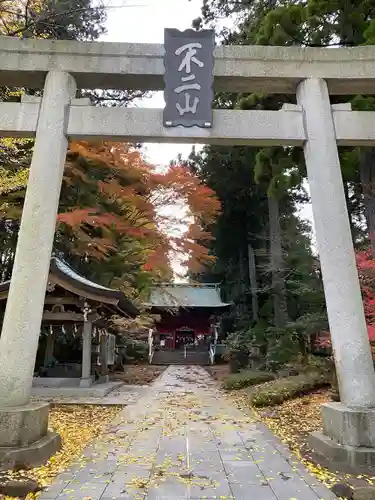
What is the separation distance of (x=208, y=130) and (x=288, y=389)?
705 cm

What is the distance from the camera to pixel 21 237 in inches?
209

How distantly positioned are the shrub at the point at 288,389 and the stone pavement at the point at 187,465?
1.58m

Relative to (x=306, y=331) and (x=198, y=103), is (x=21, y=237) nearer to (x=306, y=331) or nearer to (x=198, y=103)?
(x=198, y=103)

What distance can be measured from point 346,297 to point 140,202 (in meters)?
11.0

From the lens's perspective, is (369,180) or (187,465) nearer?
(187,465)

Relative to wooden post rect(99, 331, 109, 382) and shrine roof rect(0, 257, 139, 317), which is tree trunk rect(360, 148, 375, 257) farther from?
wooden post rect(99, 331, 109, 382)

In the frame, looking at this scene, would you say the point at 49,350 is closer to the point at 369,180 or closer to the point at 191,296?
the point at 369,180

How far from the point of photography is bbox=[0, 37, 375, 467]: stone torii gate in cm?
503

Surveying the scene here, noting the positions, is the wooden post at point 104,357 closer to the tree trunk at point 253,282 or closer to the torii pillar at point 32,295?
the torii pillar at point 32,295

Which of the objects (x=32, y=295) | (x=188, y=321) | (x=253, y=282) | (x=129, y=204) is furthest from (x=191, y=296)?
(x=32, y=295)

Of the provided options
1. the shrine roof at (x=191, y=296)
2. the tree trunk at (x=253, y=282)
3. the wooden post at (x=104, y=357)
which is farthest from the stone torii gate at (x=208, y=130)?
the shrine roof at (x=191, y=296)

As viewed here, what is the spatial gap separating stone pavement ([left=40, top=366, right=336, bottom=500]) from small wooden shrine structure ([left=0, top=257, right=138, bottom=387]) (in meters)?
4.33

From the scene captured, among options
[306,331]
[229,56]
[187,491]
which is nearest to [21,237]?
[187,491]

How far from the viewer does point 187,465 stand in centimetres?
475
